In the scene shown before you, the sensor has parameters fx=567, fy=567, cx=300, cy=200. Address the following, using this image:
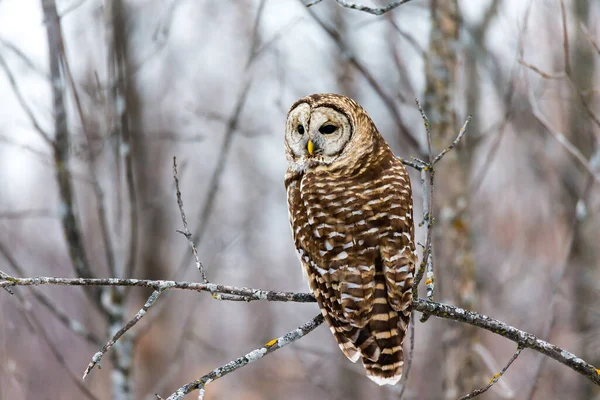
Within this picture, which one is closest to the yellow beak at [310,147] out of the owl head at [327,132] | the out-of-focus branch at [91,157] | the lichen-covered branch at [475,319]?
the owl head at [327,132]

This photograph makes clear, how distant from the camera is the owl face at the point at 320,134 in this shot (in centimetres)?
369

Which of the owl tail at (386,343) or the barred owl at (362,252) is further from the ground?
the barred owl at (362,252)

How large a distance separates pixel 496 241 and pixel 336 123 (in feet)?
28.9

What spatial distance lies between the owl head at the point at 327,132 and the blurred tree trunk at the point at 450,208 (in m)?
1.18

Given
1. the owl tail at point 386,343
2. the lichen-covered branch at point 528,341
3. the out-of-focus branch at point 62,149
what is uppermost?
the out-of-focus branch at point 62,149

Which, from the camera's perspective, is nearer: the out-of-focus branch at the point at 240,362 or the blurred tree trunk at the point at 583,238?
the out-of-focus branch at the point at 240,362

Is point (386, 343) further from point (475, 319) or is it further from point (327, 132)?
point (327, 132)

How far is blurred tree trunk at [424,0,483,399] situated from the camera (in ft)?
15.0

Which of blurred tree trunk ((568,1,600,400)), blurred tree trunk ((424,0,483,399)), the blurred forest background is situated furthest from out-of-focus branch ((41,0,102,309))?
blurred tree trunk ((568,1,600,400))

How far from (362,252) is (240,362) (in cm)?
97

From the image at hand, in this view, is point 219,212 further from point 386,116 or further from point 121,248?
point 121,248

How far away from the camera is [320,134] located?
12.3 feet

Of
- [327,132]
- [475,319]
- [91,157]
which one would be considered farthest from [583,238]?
[91,157]

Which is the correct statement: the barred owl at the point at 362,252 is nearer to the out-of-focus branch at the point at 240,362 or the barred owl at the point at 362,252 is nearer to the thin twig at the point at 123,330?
the out-of-focus branch at the point at 240,362
